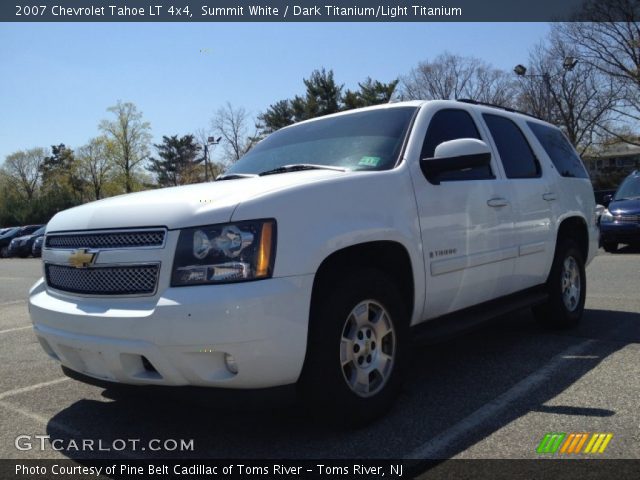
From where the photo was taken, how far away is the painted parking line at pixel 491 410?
2.82 metres

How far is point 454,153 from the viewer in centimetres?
355

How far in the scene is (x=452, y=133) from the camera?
4125 mm

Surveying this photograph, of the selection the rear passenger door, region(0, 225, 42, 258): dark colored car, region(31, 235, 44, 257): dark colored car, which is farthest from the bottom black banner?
region(0, 225, 42, 258): dark colored car

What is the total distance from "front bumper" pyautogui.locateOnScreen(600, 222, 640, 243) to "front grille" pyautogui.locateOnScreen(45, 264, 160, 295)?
1209cm

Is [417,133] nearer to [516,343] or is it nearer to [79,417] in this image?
[516,343]

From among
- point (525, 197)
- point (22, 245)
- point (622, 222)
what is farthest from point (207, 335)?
point (22, 245)

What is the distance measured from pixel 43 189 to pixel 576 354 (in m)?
76.1

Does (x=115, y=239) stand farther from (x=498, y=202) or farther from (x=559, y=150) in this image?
(x=559, y=150)

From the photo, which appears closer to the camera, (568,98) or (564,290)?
(564,290)

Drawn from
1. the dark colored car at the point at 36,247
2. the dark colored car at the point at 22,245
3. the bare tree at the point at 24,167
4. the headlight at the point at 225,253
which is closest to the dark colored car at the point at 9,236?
the dark colored car at the point at 22,245

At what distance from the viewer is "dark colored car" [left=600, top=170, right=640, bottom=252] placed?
12.3 m

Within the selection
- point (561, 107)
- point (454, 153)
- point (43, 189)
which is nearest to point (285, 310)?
point (454, 153)

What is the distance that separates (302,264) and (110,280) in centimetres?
99

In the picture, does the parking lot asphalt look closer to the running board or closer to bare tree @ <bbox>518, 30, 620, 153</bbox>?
the running board
